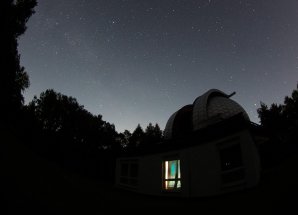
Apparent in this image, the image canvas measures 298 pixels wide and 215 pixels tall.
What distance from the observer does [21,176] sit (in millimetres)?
4480

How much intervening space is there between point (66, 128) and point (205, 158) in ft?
147

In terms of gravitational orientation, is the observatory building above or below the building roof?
below

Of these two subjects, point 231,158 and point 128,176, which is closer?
point 231,158

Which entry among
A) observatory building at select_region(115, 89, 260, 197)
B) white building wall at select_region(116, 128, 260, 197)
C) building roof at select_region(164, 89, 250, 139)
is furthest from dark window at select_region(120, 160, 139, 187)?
building roof at select_region(164, 89, 250, 139)

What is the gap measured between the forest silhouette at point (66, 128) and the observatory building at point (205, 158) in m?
1.41

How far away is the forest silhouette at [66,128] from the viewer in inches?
450

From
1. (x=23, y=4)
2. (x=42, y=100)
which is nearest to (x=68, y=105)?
(x=42, y=100)

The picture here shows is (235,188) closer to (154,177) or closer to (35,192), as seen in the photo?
(154,177)

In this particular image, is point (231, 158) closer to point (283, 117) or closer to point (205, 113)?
point (205, 113)

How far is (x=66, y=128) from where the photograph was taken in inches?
1896

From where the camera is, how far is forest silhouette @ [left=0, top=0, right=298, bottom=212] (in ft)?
37.5

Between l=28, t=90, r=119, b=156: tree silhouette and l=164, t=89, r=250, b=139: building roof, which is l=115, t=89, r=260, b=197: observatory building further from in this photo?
l=28, t=90, r=119, b=156: tree silhouette

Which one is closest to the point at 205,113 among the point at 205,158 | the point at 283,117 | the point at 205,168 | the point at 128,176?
the point at 205,158

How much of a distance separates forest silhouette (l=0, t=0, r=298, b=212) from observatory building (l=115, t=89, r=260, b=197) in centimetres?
141
